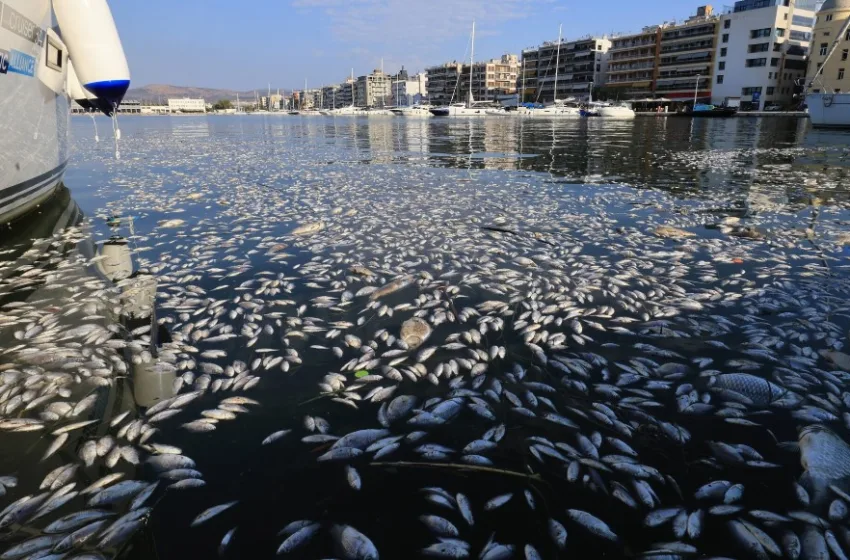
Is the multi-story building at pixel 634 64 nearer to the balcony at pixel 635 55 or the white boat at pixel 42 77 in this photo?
the balcony at pixel 635 55

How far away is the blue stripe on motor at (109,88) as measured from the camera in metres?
10.4

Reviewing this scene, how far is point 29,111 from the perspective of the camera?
9.09m

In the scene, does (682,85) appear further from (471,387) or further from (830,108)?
(471,387)

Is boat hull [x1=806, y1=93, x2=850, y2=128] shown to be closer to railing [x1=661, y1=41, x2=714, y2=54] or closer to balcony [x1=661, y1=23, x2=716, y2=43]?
railing [x1=661, y1=41, x2=714, y2=54]

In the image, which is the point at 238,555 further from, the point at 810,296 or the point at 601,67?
the point at 601,67

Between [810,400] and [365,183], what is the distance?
1233 centimetres

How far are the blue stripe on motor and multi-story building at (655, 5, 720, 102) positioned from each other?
122 metres

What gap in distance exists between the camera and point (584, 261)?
7168 mm

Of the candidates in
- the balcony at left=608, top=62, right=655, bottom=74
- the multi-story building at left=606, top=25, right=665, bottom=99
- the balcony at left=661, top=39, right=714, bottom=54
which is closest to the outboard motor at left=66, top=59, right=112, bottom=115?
the balcony at left=661, top=39, right=714, bottom=54

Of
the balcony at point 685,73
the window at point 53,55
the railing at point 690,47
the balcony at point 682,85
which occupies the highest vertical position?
the railing at point 690,47

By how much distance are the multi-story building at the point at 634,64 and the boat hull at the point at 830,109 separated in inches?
3358

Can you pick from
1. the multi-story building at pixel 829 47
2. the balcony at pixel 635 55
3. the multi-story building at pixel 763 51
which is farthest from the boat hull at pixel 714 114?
the balcony at pixel 635 55

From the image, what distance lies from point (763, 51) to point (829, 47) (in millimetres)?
18176

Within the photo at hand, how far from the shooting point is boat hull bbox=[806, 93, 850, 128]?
39531mm
